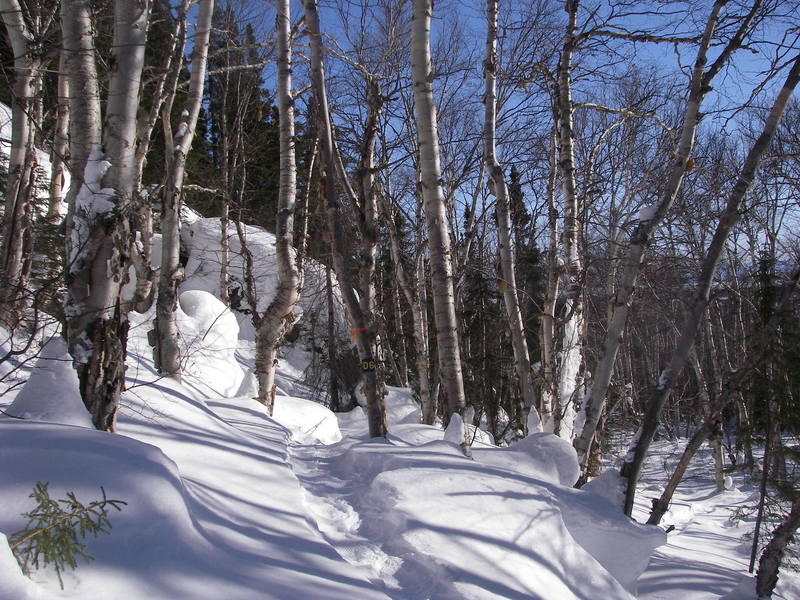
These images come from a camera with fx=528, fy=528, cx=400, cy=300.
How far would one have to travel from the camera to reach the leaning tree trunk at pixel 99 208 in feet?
10.00

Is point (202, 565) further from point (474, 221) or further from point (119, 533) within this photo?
point (474, 221)

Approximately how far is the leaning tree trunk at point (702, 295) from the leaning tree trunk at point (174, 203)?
550cm

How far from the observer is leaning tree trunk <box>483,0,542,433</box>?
6.10m

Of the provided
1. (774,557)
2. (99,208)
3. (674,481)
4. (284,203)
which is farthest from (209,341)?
(774,557)

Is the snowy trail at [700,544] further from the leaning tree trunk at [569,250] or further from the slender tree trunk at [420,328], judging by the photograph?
the slender tree trunk at [420,328]

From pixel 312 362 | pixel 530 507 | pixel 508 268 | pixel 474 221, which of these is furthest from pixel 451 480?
pixel 312 362

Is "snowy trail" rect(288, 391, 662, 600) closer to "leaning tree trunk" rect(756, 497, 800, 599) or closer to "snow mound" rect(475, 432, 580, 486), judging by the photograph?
"snow mound" rect(475, 432, 580, 486)

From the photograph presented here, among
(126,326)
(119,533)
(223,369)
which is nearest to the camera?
(119,533)

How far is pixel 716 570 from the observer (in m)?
6.63

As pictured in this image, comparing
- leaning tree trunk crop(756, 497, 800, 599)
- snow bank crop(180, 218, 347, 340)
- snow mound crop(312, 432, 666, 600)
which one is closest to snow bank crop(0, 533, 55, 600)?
snow mound crop(312, 432, 666, 600)

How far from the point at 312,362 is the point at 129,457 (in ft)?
50.3

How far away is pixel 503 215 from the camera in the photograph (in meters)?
6.38

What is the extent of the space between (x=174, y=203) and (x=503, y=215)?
4280 mm

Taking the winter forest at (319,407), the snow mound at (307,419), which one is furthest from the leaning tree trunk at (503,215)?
the snow mound at (307,419)
